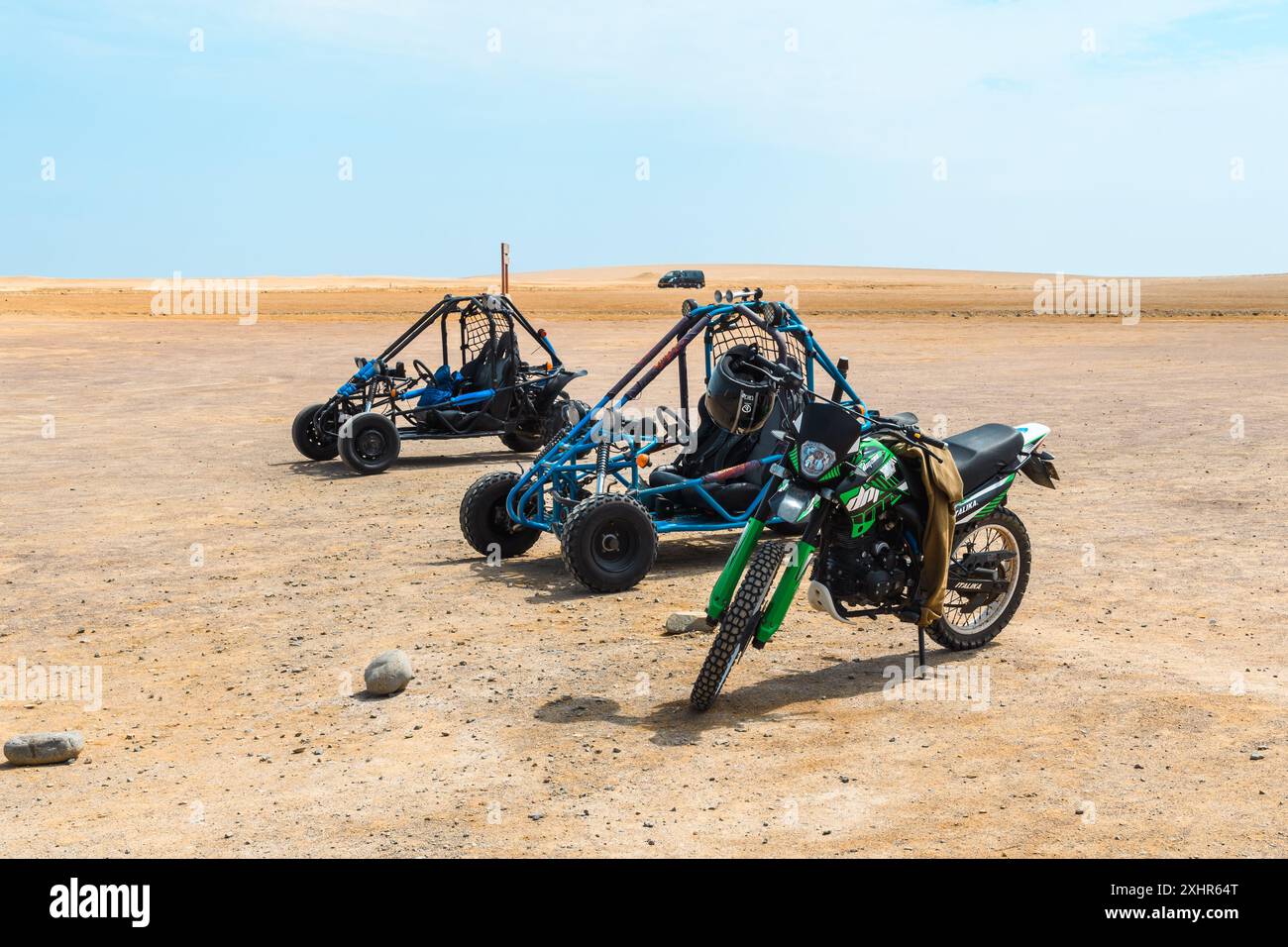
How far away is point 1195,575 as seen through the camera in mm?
9820

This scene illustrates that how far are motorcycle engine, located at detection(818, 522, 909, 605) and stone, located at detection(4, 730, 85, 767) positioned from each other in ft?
12.8

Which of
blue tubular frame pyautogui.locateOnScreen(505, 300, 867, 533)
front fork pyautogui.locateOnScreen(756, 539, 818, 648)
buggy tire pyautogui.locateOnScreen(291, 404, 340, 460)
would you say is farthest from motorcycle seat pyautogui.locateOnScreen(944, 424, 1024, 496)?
buggy tire pyautogui.locateOnScreen(291, 404, 340, 460)

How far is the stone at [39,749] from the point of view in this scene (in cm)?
671

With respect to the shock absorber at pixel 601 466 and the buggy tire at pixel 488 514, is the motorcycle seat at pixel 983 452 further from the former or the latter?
the buggy tire at pixel 488 514

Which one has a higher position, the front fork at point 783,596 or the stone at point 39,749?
the front fork at point 783,596

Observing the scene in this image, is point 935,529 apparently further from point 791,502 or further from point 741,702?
point 741,702

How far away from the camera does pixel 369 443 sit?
15.9m

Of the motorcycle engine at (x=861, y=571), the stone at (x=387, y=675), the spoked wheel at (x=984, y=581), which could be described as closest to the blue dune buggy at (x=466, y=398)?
the spoked wheel at (x=984, y=581)

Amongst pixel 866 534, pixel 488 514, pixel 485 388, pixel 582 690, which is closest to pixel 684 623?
pixel 582 690

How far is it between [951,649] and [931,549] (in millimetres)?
907

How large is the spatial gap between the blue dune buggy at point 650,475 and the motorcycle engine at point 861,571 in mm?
2520

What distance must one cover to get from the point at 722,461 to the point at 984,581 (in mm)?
3237

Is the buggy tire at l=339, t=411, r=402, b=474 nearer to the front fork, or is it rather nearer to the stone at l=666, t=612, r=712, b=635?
the stone at l=666, t=612, r=712, b=635
